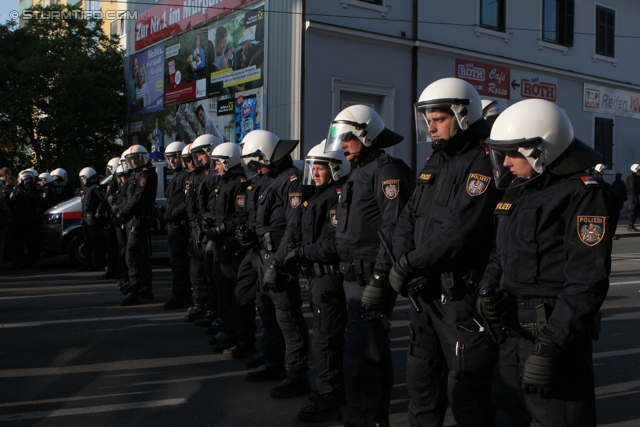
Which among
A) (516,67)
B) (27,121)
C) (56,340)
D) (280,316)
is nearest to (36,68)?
(27,121)

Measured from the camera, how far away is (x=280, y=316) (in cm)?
514

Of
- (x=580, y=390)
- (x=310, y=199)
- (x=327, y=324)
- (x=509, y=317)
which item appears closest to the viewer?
(x=580, y=390)

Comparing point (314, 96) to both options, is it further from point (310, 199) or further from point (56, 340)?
point (310, 199)

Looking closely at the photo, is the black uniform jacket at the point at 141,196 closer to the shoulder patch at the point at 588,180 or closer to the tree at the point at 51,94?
the shoulder patch at the point at 588,180

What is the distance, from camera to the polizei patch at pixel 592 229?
2.61m

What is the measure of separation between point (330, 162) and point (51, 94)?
1868cm

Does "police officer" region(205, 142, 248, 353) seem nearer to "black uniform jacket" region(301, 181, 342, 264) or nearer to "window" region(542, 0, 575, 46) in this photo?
"black uniform jacket" region(301, 181, 342, 264)

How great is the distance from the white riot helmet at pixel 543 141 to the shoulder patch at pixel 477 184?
0.36 metres

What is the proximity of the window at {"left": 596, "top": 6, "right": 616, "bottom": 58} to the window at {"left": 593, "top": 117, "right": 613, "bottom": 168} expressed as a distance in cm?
234

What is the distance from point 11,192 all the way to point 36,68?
8681mm

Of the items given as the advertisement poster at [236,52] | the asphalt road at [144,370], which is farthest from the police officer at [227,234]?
the advertisement poster at [236,52]

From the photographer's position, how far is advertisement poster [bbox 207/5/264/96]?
57.3ft

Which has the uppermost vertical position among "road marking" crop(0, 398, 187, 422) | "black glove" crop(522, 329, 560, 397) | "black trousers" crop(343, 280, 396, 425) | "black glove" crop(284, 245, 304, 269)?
"black glove" crop(284, 245, 304, 269)

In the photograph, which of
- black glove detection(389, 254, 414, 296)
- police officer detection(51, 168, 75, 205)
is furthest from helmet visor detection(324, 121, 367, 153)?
police officer detection(51, 168, 75, 205)
